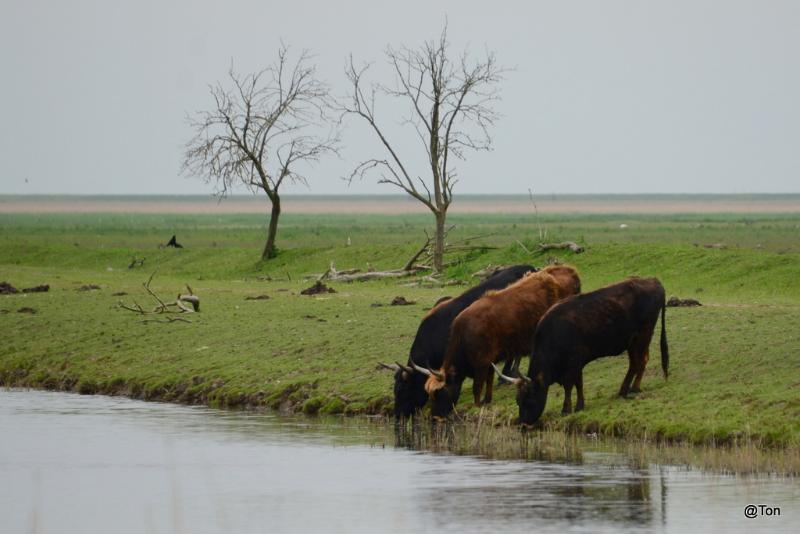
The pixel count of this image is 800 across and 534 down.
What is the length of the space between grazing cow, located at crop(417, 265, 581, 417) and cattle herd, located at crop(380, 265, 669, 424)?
0.05 ft

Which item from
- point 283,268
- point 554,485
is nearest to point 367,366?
point 554,485

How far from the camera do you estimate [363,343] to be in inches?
1059

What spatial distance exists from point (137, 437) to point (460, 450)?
202 inches

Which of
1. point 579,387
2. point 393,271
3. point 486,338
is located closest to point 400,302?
point 486,338

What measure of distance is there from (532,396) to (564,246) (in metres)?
23.3

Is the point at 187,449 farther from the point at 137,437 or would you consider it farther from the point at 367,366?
the point at 367,366

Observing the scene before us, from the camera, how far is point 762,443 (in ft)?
58.2

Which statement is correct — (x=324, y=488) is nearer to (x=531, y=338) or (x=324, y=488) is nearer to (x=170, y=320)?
(x=531, y=338)

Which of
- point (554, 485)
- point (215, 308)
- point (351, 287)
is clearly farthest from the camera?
point (351, 287)

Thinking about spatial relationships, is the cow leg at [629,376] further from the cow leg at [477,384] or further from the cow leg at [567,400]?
the cow leg at [477,384]

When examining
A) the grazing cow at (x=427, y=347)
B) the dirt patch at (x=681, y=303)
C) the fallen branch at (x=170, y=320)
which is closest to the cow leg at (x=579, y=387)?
the grazing cow at (x=427, y=347)

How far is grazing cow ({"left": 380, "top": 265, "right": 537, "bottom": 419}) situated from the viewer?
21.7m

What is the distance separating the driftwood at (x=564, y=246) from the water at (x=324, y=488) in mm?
21030

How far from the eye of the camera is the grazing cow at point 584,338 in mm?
20250
